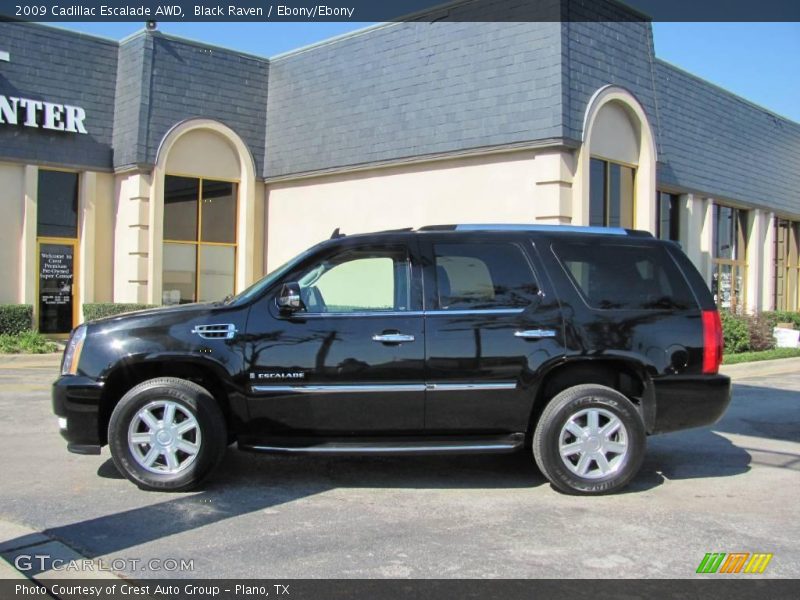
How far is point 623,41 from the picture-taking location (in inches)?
606

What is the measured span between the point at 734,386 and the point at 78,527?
34.4ft

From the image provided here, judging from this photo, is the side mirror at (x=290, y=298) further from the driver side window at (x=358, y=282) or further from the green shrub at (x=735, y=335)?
the green shrub at (x=735, y=335)

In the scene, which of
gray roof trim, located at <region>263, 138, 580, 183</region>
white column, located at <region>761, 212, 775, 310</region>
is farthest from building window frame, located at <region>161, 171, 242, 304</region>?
white column, located at <region>761, 212, 775, 310</region>

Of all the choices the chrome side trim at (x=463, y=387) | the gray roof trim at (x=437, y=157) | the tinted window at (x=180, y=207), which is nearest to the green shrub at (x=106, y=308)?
the tinted window at (x=180, y=207)

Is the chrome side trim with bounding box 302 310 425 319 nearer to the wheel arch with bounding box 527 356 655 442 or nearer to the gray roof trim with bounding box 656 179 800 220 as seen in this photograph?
the wheel arch with bounding box 527 356 655 442

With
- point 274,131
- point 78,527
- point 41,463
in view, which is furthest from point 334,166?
point 78,527

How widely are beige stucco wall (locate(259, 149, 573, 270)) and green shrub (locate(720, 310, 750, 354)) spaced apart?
5428 millimetres

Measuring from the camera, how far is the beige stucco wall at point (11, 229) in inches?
648

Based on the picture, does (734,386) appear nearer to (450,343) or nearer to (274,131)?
(450,343)

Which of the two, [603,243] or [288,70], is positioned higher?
[288,70]

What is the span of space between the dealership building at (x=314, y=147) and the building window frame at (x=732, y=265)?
3.14 ft

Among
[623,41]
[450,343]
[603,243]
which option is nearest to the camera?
[450,343]

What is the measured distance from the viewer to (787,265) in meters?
26.4

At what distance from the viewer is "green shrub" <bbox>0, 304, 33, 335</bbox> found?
15750 mm
